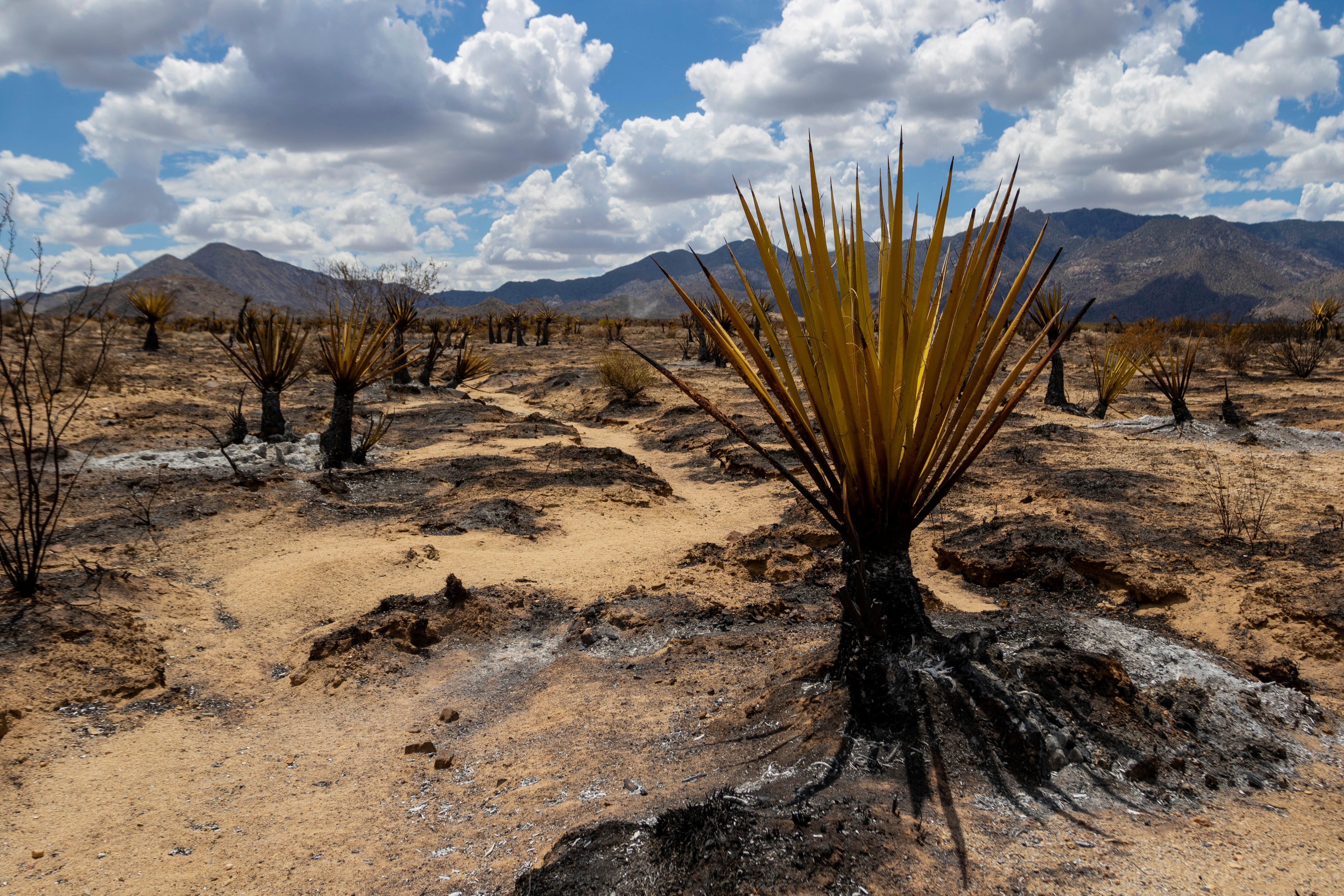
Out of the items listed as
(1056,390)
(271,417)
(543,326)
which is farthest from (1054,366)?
(543,326)

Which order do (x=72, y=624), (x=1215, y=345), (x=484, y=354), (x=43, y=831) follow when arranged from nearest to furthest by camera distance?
(x=43, y=831)
(x=72, y=624)
(x=1215, y=345)
(x=484, y=354)

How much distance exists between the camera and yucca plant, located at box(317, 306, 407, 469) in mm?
8352

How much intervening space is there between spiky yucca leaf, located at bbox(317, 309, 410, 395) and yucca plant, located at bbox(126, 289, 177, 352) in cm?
1524

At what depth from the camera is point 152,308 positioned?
20.2 metres

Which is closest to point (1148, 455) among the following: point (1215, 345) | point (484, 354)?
point (1215, 345)

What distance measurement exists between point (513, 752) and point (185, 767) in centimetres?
137

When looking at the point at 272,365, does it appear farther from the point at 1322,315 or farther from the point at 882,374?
the point at 1322,315

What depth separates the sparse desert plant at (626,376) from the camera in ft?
49.1

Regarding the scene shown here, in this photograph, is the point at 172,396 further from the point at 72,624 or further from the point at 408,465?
the point at 72,624

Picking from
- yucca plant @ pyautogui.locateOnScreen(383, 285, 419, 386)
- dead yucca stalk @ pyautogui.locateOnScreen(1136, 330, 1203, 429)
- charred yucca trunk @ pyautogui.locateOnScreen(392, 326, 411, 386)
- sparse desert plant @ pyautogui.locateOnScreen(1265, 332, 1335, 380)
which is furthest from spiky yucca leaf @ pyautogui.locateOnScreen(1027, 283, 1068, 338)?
charred yucca trunk @ pyautogui.locateOnScreen(392, 326, 411, 386)

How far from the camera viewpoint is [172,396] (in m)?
13.5

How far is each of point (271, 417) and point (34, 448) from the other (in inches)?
183

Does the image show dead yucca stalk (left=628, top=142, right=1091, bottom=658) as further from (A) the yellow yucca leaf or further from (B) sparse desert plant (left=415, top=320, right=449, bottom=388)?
(B) sparse desert plant (left=415, top=320, right=449, bottom=388)

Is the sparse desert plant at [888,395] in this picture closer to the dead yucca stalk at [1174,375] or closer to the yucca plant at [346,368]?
the yucca plant at [346,368]
